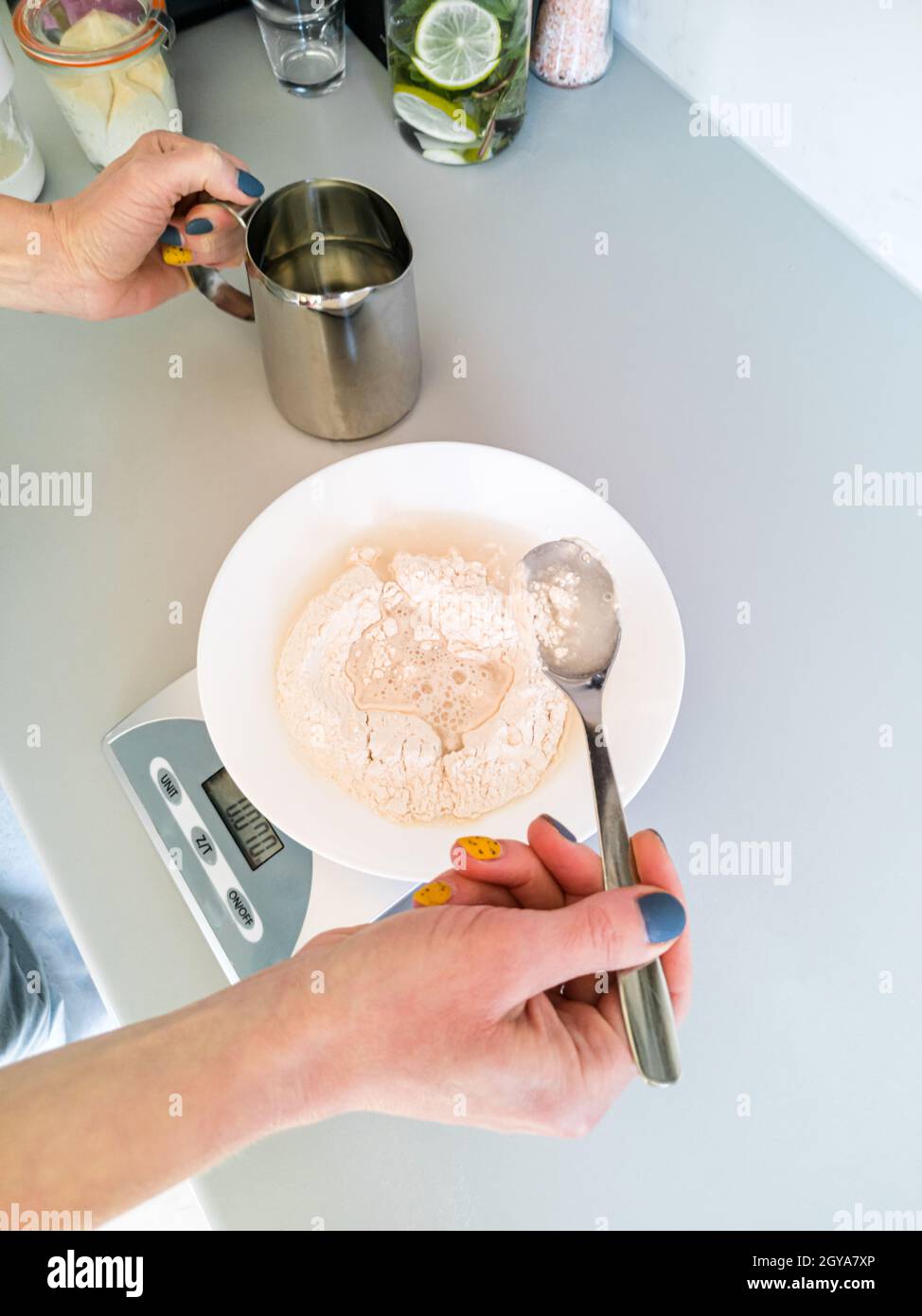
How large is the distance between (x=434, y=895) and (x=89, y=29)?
90 centimetres

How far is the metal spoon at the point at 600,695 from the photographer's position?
19.5 inches

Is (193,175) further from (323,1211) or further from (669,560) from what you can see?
(323,1211)

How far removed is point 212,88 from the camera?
1069 mm

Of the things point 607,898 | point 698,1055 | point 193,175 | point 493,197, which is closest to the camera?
point 607,898

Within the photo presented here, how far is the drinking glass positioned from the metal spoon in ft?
2.45

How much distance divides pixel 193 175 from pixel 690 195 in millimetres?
543

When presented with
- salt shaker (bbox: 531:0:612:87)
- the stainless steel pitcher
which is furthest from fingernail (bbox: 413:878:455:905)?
salt shaker (bbox: 531:0:612:87)

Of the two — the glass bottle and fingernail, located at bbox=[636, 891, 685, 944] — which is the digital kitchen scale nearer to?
fingernail, located at bbox=[636, 891, 685, 944]

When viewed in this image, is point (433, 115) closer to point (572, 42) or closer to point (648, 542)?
point (572, 42)

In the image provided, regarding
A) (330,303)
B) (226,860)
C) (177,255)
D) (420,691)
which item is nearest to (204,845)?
(226,860)

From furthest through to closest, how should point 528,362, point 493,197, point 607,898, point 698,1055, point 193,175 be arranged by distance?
point 493,197 → point 528,362 → point 193,175 → point 698,1055 → point 607,898

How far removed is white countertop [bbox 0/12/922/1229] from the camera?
609mm
